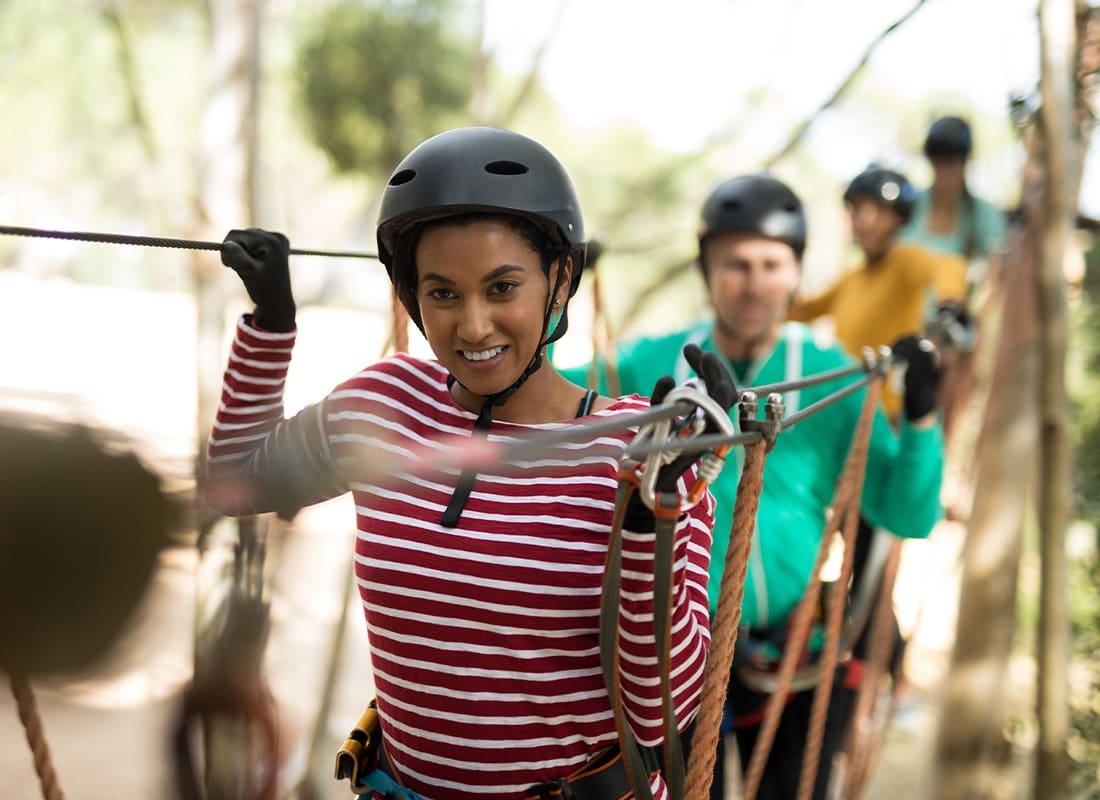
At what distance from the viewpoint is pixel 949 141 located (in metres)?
4.03

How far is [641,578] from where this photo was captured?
1.07 metres

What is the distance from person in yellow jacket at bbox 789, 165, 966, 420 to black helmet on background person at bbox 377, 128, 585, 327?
2604 millimetres

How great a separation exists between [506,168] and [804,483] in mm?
1202

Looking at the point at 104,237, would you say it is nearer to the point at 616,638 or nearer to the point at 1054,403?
the point at 616,638

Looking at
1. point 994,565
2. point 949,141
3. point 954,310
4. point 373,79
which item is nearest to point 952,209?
point 949,141

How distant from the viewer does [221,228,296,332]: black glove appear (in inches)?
53.7

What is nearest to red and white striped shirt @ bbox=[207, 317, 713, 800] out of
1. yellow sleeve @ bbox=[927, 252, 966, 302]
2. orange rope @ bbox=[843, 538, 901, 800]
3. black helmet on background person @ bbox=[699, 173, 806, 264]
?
black helmet on background person @ bbox=[699, 173, 806, 264]

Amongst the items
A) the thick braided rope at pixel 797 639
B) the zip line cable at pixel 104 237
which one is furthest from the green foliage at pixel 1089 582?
the zip line cable at pixel 104 237

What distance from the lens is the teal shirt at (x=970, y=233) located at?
13.4 ft

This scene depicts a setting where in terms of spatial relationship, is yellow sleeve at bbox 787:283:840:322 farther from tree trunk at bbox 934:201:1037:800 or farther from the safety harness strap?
the safety harness strap

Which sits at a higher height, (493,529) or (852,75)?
(852,75)

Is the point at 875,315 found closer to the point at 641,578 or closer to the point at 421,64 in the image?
the point at 641,578

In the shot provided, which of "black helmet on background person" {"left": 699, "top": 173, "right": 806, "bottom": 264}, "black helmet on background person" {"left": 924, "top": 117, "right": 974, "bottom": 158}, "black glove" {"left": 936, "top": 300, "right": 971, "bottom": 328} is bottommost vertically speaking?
"black helmet on background person" {"left": 699, "top": 173, "right": 806, "bottom": 264}

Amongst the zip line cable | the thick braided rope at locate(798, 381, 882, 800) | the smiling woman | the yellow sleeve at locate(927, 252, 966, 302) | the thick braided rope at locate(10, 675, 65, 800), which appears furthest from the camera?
the yellow sleeve at locate(927, 252, 966, 302)
